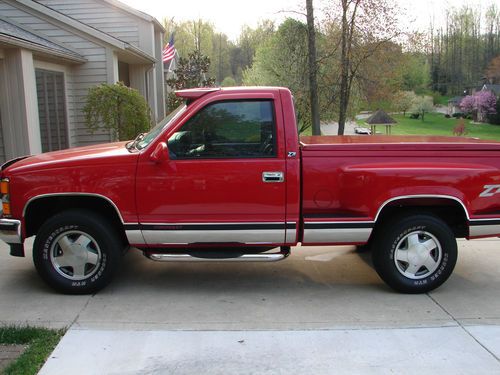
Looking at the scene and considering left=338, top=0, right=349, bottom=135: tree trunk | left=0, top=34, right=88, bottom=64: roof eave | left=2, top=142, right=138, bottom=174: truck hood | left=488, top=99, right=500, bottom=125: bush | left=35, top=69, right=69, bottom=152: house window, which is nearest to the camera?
left=2, top=142, right=138, bottom=174: truck hood

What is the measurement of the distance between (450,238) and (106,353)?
330 cm

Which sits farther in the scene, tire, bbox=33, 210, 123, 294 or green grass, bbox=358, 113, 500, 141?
green grass, bbox=358, 113, 500, 141

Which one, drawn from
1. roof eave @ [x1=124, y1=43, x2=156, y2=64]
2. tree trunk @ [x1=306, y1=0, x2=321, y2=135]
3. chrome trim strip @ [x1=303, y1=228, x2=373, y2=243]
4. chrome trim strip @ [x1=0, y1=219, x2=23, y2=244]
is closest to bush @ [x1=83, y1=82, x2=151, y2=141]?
roof eave @ [x1=124, y1=43, x2=156, y2=64]

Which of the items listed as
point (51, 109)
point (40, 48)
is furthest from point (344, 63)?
point (40, 48)

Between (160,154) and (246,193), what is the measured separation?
2.88 feet

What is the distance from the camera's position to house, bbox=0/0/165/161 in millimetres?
10328

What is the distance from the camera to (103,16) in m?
16.6

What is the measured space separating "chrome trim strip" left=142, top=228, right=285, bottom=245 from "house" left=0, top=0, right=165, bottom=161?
21.0 feet

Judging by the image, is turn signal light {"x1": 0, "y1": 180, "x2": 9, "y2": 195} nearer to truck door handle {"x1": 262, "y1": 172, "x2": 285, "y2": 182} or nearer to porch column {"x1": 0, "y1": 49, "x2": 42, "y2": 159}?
truck door handle {"x1": 262, "y1": 172, "x2": 285, "y2": 182}

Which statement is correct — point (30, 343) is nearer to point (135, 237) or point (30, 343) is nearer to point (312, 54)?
point (135, 237)

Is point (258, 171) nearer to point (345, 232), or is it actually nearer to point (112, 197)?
point (345, 232)

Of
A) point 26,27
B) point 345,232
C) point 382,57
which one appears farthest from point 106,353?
point 382,57

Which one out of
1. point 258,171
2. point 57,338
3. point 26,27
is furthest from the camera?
point 26,27

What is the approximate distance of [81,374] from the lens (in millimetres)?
3453
